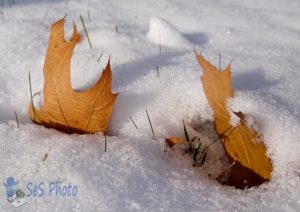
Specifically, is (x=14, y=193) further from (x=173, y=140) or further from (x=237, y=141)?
(x=237, y=141)

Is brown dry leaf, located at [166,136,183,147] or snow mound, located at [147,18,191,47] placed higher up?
snow mound, located at [147,18,191,47]

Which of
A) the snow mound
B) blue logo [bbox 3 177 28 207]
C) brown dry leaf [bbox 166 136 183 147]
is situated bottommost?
brown dry leaf [bbox 166 136 183 147]

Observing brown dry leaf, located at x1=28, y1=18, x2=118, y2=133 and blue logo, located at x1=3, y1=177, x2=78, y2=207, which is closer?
blue logo, located at x1=3, y1=177, x2=78, y2=207

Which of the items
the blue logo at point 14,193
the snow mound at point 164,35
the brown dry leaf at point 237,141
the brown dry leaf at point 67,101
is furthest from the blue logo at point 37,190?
the snow mound at point 164,35

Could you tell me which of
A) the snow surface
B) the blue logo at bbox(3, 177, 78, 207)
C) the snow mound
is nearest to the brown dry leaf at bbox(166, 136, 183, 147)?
the snow surface

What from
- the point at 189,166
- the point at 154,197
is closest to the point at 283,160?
the point at 189,166

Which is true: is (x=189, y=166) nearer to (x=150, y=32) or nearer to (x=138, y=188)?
(x=138, y=188)

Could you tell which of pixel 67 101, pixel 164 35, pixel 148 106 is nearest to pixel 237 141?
Answer: pixel 148 106

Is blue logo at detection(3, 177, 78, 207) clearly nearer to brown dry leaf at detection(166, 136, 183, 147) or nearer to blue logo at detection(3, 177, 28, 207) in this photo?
blue logo at detection(3, 177, 28, 207)
